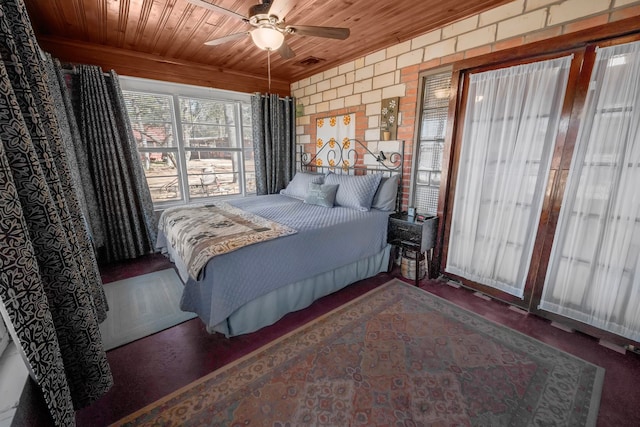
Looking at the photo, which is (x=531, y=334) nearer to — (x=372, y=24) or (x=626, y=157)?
(x=626, y=157)

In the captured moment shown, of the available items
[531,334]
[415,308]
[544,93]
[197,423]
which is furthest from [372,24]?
[197,423]

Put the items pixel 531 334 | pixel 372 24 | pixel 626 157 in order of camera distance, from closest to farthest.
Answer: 1. pixel 626 157
2. pixel 531 334
3. pixel 372 24

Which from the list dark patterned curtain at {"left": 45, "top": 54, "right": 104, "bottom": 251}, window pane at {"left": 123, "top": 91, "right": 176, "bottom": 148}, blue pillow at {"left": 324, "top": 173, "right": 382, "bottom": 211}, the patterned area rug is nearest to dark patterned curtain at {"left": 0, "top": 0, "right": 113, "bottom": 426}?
the patterned area rug

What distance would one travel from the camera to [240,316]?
187 centimetres

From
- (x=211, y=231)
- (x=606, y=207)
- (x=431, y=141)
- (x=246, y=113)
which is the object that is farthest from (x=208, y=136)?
(x=606, y=207)

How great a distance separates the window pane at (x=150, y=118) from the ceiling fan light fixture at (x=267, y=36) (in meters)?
2.26

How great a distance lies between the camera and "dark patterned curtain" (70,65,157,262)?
9.34ft

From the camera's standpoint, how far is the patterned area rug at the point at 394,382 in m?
1.35

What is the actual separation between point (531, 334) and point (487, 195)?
1109 millimetres

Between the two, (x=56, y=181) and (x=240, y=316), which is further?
(x=240, y=316)

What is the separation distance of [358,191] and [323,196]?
1.26ft

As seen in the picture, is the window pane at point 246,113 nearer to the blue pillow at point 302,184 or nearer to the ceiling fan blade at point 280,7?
the blue pillow at point 302,184

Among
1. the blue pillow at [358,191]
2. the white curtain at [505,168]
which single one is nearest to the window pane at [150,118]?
the blue pillow at [358,191]

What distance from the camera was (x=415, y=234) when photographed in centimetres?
253
